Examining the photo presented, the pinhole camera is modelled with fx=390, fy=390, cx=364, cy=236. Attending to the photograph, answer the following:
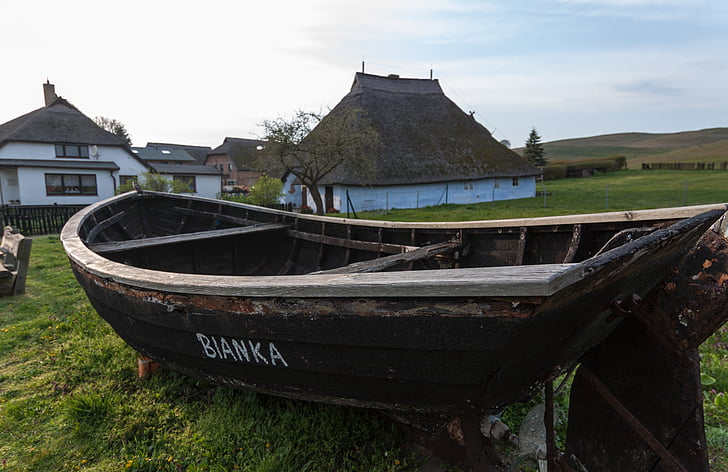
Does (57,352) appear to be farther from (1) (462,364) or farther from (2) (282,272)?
(1) (462,364)

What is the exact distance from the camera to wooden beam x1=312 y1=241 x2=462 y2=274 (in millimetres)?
3355

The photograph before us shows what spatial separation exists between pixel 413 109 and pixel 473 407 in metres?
27.9

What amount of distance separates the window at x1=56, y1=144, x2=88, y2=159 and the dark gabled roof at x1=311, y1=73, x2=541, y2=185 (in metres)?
17.9

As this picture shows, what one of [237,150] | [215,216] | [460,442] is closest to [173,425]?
[460,442]

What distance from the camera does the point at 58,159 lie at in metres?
26.5

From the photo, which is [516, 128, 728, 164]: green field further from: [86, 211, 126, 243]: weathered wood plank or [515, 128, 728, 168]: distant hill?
[86, 211, 126, 243]: weathered wood plank

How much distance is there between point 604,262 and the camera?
1.48m

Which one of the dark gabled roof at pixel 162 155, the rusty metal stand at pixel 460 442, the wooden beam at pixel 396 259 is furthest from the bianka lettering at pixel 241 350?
the dark gabled roof at pixel 162 155

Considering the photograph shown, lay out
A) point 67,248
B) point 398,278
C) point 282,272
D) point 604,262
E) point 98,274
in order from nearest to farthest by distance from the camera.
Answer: point 604,262 < point 398,278 < point 98,274 < point 67,248 < point 282,272

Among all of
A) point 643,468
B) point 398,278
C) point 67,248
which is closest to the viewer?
point 398,278

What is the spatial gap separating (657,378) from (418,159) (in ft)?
76.3

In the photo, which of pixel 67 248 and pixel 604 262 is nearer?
pixel 604 262

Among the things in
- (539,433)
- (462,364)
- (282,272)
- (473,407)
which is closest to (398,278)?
(462,364)

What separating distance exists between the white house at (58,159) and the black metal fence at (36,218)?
10.5 meters
